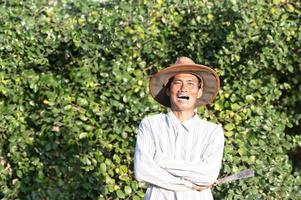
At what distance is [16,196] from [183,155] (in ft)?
8.14

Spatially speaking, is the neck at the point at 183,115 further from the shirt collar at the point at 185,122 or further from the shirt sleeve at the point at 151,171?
the shirt sleeve at the point at 151,171

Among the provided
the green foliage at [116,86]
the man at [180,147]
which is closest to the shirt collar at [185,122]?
the man at [180,147]

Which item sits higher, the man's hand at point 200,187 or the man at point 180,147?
the man at point 180,147

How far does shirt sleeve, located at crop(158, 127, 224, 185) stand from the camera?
3.85m

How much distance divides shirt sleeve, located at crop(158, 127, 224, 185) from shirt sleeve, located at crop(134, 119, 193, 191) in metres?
0.03

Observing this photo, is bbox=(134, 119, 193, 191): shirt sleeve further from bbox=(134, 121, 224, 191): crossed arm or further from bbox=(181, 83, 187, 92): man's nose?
bbox=(181, 83, 187, 92): man's nose

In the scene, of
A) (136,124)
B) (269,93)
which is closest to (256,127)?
(269,93)

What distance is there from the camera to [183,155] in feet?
13.0

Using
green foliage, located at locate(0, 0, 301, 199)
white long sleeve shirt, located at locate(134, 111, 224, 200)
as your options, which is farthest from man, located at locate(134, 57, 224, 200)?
green foliage, located at locate(0, 0, 301, 199)

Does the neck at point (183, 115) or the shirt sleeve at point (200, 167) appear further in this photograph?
the neck at point (183, 115)

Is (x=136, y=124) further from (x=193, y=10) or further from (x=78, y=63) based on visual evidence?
(x=193, y=10)

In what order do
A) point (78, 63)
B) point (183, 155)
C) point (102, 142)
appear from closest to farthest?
1. point (183, 155)
2. point (102, 142)
3. point (78, 63)

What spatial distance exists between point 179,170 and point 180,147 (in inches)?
6.2

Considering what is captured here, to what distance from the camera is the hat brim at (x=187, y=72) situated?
4004 millimetres
